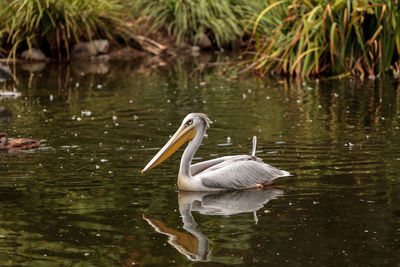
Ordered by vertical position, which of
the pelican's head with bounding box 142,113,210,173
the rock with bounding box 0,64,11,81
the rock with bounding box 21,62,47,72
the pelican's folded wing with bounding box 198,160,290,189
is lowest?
the rock with bounding box 21,62,47,72

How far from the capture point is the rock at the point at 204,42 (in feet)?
95.6

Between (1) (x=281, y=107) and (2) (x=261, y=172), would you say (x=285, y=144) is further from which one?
(1) (x=281, y=107)

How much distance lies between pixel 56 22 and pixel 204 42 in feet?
18.4

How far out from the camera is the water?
6.89 metres

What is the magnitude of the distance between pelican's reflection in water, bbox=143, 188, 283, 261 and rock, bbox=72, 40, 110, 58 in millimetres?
18910

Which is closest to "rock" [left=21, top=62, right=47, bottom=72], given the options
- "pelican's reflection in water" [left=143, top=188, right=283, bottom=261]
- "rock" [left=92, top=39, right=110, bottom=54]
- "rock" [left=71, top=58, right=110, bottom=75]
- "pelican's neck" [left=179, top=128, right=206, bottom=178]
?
"rock" [left=71, top=58, right=110, bottom=75]

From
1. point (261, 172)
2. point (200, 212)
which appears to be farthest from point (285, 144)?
point (200, 212)

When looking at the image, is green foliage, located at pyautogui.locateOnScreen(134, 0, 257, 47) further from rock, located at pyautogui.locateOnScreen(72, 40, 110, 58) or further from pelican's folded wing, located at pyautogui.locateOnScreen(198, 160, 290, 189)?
pelican's folded wing, located at pyautogui.locateOnScreen(198, 160, 290, 189)

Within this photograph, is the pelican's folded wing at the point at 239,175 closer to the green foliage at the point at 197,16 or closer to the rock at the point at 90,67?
the rock at the point at 90,67

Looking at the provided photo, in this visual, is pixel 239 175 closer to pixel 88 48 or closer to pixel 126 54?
pixel 88 48

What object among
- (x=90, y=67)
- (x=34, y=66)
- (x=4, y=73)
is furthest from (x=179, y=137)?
(x=34, y=66)

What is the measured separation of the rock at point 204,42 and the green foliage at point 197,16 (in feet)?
0.60

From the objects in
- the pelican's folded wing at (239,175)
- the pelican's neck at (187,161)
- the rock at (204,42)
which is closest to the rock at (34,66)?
the rock at (204,42)

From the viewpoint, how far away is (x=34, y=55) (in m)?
26.7
